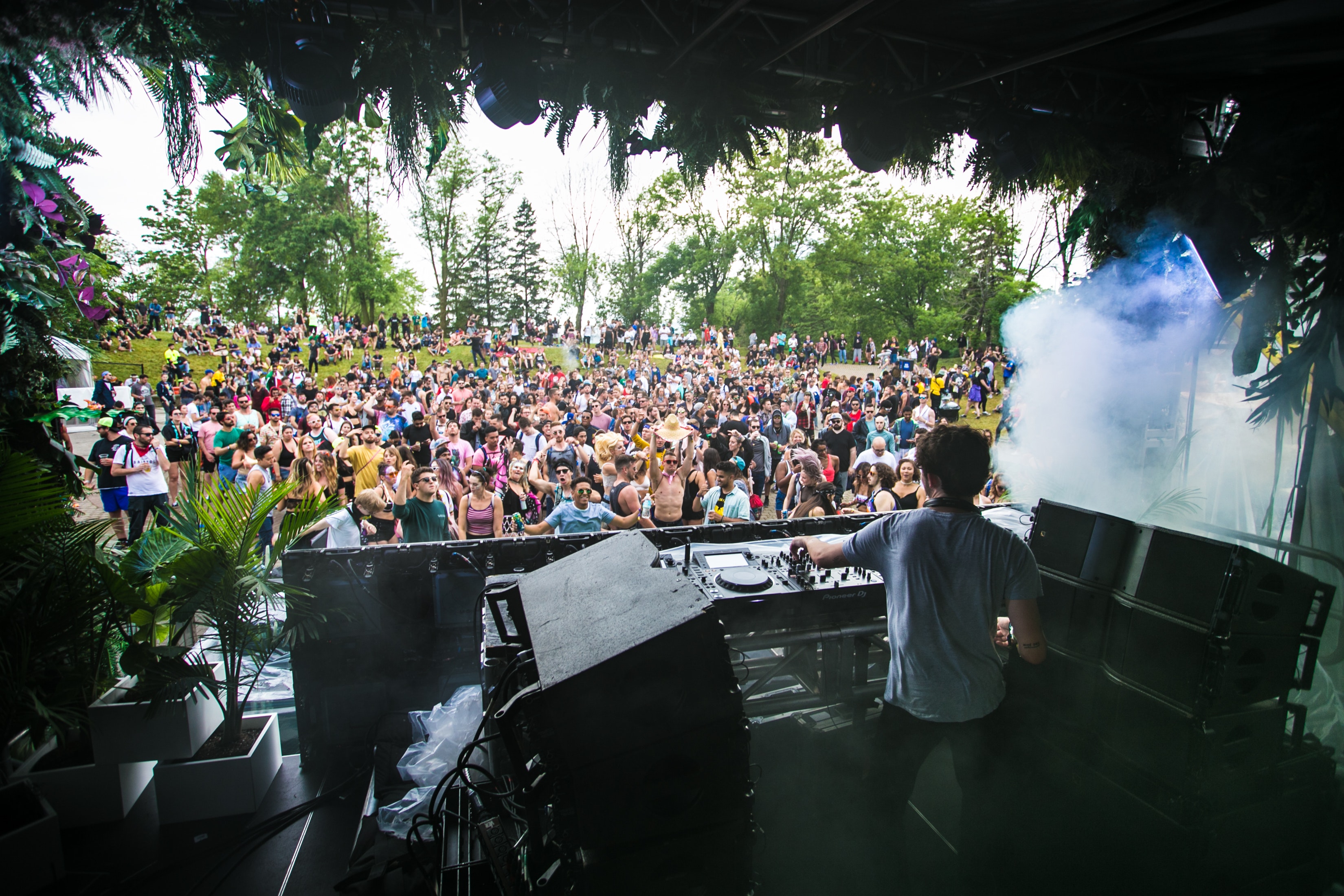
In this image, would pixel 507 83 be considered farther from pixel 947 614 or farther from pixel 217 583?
pixel 947 614

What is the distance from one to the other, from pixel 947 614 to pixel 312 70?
11.3ft

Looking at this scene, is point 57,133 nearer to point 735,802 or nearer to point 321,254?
point 735,802

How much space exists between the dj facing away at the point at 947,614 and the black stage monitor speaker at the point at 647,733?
72cm

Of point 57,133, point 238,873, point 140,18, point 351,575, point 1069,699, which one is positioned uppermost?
point 140,18

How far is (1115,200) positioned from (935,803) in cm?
378

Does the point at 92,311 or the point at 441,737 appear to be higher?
the point at 92,311

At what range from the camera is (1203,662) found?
236cm

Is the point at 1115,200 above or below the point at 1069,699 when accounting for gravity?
above

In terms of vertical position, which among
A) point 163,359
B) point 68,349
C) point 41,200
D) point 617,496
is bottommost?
point 617,496

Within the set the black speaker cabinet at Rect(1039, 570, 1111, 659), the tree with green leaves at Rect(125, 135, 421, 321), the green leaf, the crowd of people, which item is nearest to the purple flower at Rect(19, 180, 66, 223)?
the crowd of people

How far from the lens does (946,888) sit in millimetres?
2365

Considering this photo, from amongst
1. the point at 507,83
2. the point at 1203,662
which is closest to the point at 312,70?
the point at 507,83

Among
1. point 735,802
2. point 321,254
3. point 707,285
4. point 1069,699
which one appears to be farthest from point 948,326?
point 735,802

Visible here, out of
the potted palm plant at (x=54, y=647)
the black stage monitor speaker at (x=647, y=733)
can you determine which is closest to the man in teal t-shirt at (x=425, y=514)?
the potted palm plant at (x=54, y=647)
